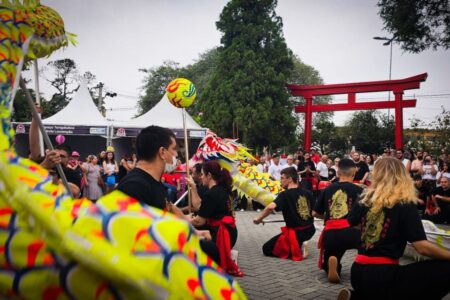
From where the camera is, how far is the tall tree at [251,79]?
22.6 metres

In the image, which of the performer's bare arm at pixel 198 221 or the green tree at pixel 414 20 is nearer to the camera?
the performer's bare arm at pixel 198 221

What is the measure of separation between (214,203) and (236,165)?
122 inches

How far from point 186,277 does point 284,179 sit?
526cm

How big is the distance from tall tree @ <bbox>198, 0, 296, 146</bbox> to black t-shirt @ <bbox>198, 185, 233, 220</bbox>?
17.0 metres

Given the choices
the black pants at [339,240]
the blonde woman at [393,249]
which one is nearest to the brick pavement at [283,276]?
the black pants at [339,240]

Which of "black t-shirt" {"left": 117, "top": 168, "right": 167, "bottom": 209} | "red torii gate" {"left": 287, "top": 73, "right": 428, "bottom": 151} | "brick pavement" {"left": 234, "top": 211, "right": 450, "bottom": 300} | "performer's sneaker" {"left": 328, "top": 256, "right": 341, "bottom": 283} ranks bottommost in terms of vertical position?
"brick pavement" {"left": 234, "top": 211, "right": 450, "bottom": 300}

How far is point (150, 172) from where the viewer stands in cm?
304

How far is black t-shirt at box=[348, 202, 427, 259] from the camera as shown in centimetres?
327

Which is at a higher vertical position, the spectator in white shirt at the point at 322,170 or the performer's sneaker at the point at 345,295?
the spectator in white shirt at the point at 322,170

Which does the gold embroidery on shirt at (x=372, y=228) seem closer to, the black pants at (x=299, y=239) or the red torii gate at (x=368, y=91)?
the black pants at (x=299, y=239)

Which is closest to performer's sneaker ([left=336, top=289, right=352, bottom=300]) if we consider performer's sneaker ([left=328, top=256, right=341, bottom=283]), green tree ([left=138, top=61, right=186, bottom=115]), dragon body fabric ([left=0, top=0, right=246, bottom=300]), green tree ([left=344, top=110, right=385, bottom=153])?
performer's sneaker ([left=328, top=256, right=341, bottom=283])

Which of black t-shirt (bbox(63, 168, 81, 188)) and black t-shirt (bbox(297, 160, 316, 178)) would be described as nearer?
black t-shirt (bbox(63, 168, 81, 188))

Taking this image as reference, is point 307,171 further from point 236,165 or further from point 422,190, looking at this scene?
point 236,165

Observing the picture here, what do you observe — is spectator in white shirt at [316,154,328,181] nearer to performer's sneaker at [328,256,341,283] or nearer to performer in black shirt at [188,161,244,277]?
performer in black shirt at [188,161,244,277]
